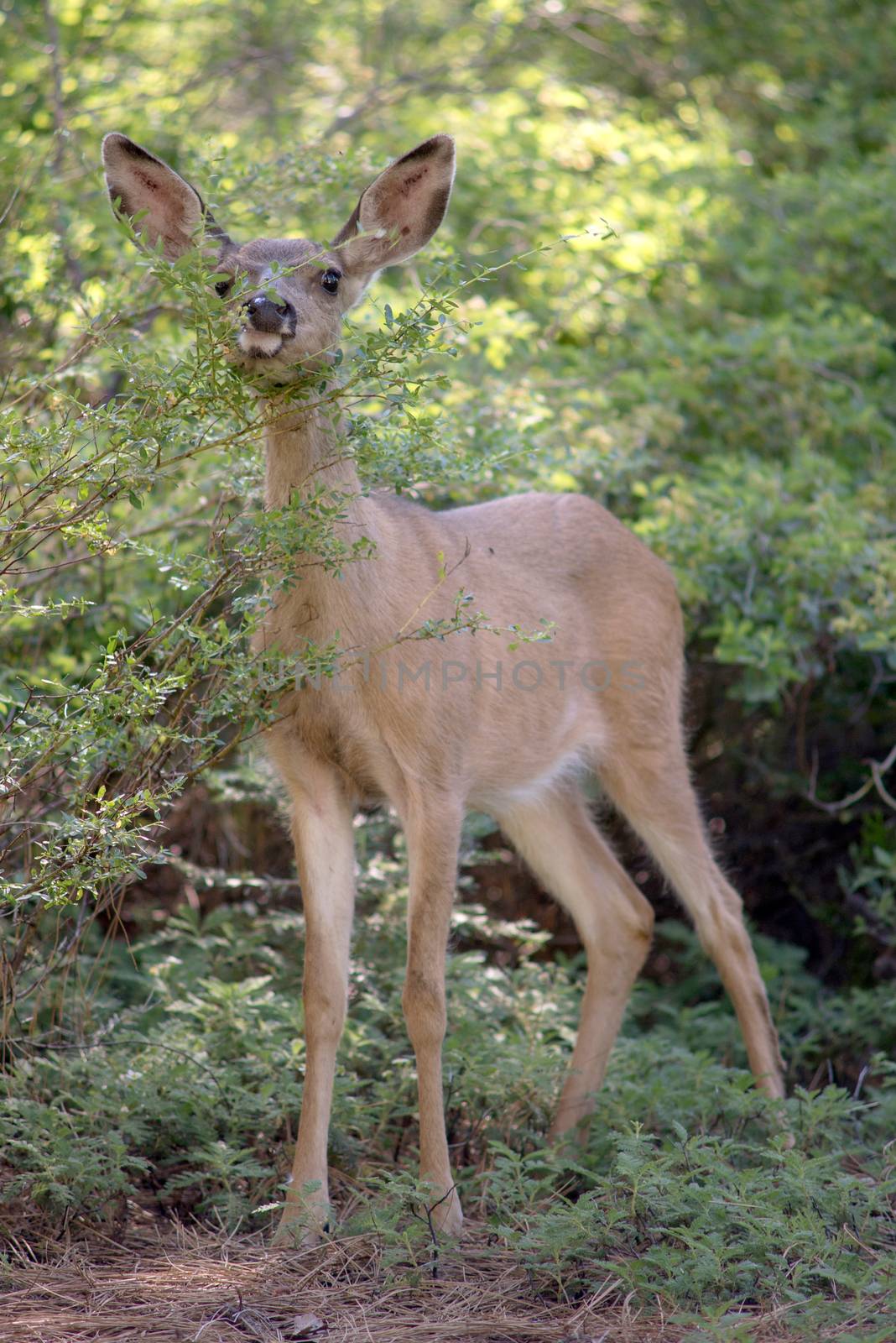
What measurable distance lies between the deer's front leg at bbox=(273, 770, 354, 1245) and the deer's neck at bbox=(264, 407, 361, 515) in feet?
3.20

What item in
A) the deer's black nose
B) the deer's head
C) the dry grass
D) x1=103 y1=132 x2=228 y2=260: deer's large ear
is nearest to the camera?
the dry grass

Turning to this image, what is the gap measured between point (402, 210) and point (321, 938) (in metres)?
2.40

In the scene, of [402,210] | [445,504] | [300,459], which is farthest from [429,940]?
[445,504]

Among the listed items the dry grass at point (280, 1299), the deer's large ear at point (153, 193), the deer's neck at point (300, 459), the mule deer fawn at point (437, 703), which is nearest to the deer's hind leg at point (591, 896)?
the mule deer fawn at point (437, 703)

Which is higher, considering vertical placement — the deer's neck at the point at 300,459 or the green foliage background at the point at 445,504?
the deer's neck at the point at 300,459

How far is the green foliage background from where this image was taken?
4098mm

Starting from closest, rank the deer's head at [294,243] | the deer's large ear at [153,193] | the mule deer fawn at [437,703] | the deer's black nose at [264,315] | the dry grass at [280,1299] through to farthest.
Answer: the dry grass at [280,1299] → the deer's black nose at [264,315] → the deer's head at [294,243] → the deer's large ear at [153,193] → the mule deer fawn at [437,703]

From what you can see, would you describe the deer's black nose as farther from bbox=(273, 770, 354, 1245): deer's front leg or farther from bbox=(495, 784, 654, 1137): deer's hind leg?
bbox=(495, 784, 654, 1137): deer's hind leg

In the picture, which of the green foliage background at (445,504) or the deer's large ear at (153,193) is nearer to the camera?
the green foliage background at (445,504)

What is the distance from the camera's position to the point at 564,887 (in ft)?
20.3

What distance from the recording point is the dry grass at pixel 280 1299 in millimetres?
3711

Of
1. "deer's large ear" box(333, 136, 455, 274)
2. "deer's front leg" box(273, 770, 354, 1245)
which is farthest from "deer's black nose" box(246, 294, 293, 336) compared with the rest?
"deer's front leg" box(273, 770, 354, 1245)

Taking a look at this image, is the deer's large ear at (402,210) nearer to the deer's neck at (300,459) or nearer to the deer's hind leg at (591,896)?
the deer's neck at (300,459)

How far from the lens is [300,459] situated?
4625mm
